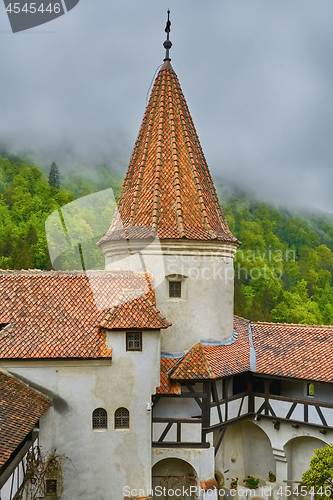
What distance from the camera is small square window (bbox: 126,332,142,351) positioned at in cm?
1695

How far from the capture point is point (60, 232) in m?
39.0

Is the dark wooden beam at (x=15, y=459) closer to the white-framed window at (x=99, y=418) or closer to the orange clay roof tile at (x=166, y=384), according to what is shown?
the white-framed window at (x=99, y=418)

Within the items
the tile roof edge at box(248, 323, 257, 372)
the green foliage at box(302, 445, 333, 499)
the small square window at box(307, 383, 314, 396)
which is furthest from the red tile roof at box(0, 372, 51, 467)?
the small square window at box(307, 383, 314, 396)

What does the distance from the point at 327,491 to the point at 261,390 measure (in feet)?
19.2

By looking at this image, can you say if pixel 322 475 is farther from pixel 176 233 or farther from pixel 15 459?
pixel 176 233

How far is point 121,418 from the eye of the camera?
55.7 feet

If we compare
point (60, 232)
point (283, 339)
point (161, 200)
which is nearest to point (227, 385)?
point (283, 339)

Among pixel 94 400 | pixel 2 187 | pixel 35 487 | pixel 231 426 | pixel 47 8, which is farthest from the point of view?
pixel 2 187

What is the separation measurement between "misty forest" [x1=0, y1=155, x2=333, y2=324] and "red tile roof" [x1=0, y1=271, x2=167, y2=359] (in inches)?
733

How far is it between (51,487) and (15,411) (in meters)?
4.15

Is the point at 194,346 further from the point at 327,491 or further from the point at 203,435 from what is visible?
the point at 327,491

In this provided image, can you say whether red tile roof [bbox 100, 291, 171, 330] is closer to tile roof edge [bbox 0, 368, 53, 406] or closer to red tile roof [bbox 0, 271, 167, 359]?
red tile roof [bbox 0, 271, 167, 359]

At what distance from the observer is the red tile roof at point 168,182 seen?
64.2 ft

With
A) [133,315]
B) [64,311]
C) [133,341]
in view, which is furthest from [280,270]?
[64,311]
